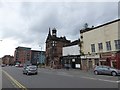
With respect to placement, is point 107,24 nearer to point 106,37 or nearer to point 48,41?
point 106,37

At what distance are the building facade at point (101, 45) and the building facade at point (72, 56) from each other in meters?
4.50

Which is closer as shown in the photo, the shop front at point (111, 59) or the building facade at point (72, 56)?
the shop front at point (111, 59)

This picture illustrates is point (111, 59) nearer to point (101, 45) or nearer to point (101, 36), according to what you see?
point (101, 45)

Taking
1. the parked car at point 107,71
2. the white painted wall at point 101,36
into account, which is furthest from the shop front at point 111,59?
the parked car at point 107,71

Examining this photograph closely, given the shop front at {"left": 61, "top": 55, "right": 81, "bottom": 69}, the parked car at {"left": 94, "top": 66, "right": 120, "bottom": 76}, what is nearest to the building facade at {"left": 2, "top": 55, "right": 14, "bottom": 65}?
the shop front at {"left": 61, "top": 55, "right": 81, "bottom": 69}

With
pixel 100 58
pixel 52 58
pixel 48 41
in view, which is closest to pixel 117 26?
pixel 100 58

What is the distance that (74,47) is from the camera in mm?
62125

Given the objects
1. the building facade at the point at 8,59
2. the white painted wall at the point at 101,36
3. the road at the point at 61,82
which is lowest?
the road at the point at 61,82

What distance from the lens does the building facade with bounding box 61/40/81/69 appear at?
5878 centimetres

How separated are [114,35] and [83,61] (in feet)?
43.2

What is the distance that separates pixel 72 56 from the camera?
206ft

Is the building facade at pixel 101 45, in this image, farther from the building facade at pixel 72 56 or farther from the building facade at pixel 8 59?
the building facade at pixel 8 59

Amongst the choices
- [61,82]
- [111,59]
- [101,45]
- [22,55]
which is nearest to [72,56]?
[101,45]

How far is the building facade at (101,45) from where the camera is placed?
42125mm
